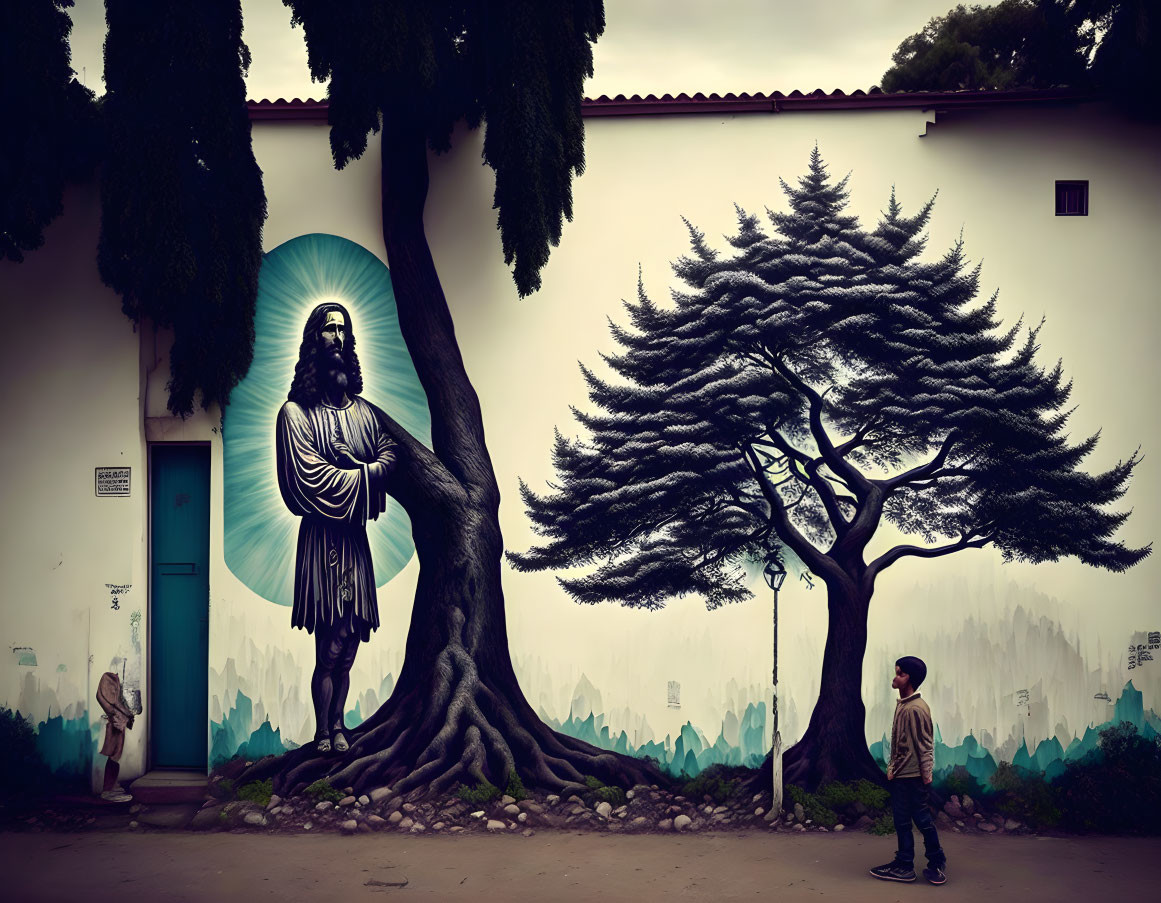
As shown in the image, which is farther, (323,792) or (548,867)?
(323,792)

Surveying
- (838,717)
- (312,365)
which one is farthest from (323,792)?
(838,717)

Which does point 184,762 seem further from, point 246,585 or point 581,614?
point 581,614

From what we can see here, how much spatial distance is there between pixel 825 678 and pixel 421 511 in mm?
3374

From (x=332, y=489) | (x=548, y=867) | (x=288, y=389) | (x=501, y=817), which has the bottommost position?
(x=548, y=867)

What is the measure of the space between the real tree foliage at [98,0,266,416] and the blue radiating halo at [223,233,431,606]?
22cm

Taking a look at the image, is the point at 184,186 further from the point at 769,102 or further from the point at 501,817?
the point at 501,817

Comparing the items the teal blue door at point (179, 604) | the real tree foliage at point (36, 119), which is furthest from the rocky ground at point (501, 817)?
the real tree foliage at point (36, 119)

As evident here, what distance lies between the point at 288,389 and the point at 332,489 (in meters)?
0.87

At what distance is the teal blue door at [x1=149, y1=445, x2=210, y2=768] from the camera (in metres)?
7.95

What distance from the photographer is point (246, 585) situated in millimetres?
7801

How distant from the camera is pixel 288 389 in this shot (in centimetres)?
786

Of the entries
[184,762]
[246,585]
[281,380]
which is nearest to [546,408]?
[281,380]

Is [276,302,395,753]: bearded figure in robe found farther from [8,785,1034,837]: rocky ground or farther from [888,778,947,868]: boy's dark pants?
[888,778,947,868]: boy's dark pants

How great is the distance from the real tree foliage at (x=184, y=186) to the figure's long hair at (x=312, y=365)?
0.42 meters
